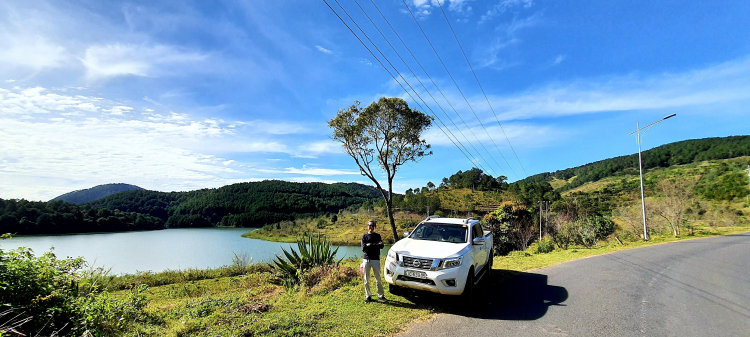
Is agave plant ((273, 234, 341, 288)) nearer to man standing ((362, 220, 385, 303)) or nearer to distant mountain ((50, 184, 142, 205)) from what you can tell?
man standing ((362, 220, 385, 303))

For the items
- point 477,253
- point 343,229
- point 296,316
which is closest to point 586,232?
point 477,253

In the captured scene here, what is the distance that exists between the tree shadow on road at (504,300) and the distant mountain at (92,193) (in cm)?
11749

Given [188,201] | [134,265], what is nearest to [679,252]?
[134,265]

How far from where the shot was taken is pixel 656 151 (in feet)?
344

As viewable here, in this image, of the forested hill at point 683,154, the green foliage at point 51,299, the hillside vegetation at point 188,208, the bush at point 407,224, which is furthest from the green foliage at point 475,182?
the green foliage at point 51,299

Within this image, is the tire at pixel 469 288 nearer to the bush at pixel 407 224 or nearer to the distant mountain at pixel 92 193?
the bush at pixel 407 224

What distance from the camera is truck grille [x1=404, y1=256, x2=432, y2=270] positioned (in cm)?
596

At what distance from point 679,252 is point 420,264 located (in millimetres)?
15479

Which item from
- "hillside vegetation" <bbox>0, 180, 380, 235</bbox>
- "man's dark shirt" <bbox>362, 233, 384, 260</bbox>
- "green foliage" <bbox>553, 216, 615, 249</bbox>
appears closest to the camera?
"man's dark shirt" <bbox>362, 233, 384, 260</bbox>

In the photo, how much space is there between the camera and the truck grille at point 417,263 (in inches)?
235

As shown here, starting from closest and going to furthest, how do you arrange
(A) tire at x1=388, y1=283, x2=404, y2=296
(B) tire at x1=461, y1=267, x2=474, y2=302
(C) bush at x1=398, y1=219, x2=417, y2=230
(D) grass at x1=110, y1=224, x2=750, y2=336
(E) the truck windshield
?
(D) grass at x1=110, y1=224, x2=750, y2=336
(B) tire at x1=461, y1=267, x2=474, y2=302
(A) tire at x1=388, y1=283, x2=404, y2=296
(E) the truck windshield
(C) bush at x1=398, y1=219, x2=417, y2=230

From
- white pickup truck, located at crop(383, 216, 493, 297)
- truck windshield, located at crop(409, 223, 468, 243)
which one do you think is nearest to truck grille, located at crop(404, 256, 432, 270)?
white pickup truck, located at crop(383, 216, 493, 297)

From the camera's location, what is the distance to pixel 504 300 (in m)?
6.80

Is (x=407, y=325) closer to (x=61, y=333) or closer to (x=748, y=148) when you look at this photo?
(x=61, y=333)
